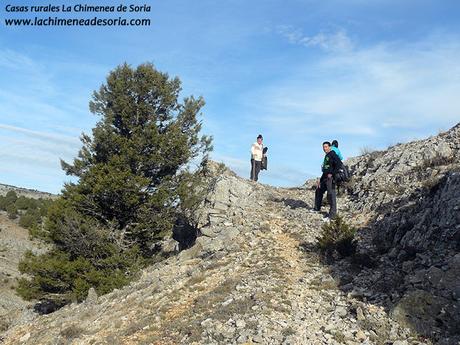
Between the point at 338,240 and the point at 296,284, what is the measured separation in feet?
8.02

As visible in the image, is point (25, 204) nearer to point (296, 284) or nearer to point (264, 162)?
point (264, 162)

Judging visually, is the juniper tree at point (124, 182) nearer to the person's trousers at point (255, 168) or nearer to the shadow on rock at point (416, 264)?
the person's trousers at point (255, 168)

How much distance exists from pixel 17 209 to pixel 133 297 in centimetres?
7221

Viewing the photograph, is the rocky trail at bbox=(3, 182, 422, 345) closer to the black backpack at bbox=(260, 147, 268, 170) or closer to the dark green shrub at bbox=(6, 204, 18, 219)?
the black backpack at bbox=(260, 147, 268, 170)

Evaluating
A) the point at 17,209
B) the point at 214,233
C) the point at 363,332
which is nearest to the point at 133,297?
the point at 214,233


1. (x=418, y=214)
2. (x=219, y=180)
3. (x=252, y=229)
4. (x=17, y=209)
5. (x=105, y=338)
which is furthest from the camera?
(x=17, y=209)

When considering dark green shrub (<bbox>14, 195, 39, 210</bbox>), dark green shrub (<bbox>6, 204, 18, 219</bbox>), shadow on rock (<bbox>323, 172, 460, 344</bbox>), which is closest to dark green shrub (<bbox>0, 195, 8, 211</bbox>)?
dark green shrub (<bbox>14, 195, 39, 210</bbox>)

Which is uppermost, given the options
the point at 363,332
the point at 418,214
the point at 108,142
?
the point at 108,142

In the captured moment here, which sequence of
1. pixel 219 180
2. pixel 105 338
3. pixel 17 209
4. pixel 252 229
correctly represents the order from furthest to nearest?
pixel 17 209 → pixel 219 180 → pixel 252 229 → pixel 105 338

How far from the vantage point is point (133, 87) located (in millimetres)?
20141

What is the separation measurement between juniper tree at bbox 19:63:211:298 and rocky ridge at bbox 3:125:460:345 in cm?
187

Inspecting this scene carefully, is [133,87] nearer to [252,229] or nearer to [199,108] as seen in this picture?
[199,108]

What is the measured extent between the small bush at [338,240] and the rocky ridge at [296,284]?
35 centimetres

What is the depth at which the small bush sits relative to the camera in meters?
→ 12.9
